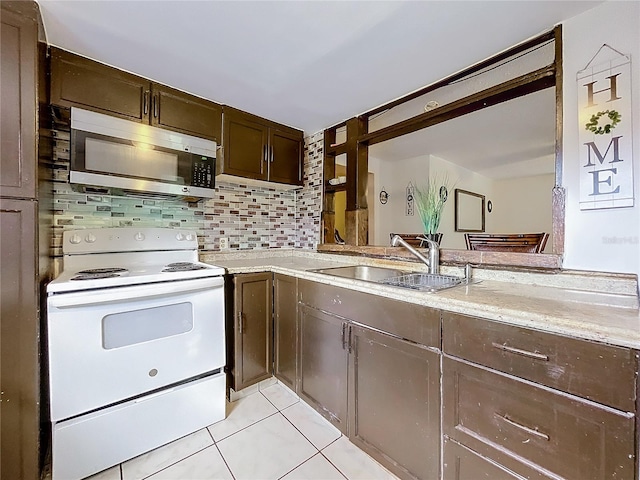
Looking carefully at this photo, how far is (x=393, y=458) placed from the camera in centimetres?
120

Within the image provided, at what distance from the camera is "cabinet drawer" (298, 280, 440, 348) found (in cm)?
107

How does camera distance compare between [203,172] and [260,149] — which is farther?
[260,149]

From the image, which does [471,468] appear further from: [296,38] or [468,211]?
[468,211]

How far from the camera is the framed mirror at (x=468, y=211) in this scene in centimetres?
436

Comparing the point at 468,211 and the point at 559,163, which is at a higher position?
the point at 468,211

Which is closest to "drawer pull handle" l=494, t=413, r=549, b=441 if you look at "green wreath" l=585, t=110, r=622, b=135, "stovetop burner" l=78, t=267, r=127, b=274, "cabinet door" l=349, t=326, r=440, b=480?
"cabinet door" l=349, t=326, r=440, b=480

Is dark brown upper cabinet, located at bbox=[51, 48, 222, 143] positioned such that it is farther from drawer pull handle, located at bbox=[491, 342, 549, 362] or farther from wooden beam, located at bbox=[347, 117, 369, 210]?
drawer pull handle, located at bbox=[491, 342, 549, 362]

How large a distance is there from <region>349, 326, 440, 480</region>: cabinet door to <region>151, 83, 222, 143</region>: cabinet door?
165 centimetres

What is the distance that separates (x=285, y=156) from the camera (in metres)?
2.41

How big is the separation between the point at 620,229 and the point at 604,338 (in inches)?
26.4

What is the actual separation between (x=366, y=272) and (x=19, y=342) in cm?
174

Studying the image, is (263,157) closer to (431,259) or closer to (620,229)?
(431,259)

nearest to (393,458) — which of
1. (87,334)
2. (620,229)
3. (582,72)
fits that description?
(620,229)

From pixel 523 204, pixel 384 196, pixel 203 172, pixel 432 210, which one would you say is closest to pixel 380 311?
pixel 432 210
